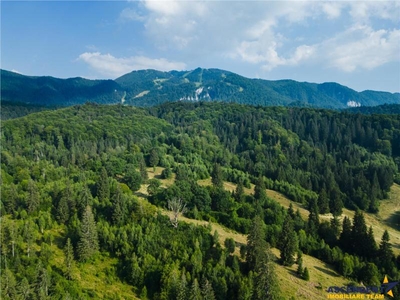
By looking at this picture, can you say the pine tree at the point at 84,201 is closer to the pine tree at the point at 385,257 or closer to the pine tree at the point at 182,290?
the pine tree at the point at 182,290

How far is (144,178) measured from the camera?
110750mm

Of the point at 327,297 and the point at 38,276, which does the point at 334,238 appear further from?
the point at 38,276

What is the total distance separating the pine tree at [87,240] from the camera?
61562 millimetres

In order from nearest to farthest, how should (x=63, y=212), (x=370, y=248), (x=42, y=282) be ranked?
(x=42, y=282)
(x=63, y=212)
(x=370, y=248)

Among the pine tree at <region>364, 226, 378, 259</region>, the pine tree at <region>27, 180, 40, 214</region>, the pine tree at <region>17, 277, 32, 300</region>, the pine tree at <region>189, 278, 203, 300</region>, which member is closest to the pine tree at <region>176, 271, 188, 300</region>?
the pine tree at <region>189, 278, 203, 300</region>

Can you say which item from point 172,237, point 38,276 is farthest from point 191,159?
point 38,276

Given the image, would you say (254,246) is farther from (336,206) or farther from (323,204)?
(336,206)

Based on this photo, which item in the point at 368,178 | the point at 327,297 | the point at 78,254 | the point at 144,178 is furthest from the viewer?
the point at 368,178

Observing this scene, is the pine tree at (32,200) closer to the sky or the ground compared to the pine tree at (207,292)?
closer to the sky

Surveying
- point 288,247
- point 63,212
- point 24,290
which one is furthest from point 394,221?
point 24,290

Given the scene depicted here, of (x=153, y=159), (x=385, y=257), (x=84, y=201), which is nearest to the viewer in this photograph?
(x=385, y=257)

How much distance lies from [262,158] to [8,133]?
13320 cm

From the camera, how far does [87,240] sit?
6241 cm

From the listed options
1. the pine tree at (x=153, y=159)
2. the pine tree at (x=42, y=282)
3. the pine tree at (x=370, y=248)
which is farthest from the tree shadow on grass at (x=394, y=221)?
the pine tree at (x=42, y=282)
